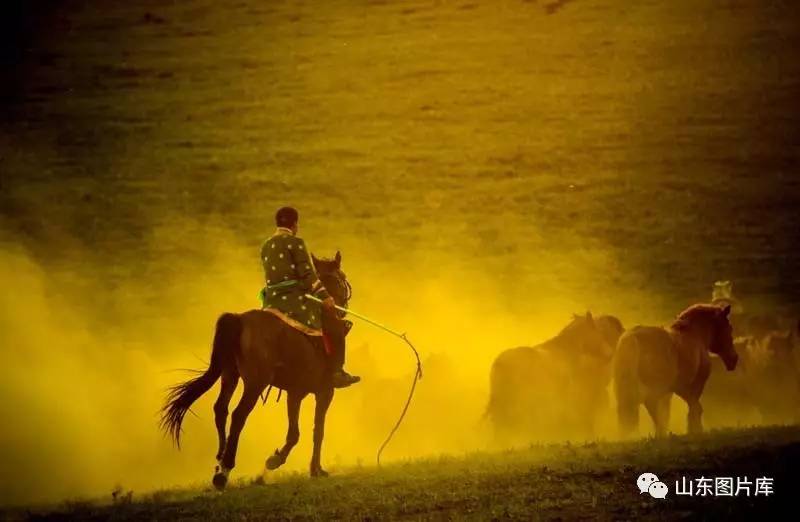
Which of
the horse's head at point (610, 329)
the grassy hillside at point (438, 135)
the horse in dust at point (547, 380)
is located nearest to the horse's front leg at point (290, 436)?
the horse in dust at point (547, 380)

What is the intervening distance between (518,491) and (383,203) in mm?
19833

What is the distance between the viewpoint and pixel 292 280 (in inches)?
552

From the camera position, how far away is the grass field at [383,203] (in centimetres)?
1862

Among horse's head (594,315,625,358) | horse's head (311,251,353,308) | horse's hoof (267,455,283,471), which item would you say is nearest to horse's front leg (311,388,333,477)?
horse's hoof (267,455,283,471)

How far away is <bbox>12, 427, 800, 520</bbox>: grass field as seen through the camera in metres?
12.1

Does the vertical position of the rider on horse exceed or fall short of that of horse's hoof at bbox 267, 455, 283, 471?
it exceeds it

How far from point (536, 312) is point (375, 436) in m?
7.75

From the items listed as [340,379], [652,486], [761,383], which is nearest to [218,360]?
[340,379]

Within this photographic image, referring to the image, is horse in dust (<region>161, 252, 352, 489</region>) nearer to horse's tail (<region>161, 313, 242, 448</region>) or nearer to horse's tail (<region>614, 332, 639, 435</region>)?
horse's tail (<region>161, 313, 242, 448</region>)

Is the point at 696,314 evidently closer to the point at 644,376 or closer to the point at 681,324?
the point at 681,324

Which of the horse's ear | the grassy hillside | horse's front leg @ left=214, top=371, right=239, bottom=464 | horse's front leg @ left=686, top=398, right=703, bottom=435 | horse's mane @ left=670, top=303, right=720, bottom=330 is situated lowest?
horse's front leg @ left=214, top=371, right=239, bottom=464

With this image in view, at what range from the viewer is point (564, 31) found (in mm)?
41156

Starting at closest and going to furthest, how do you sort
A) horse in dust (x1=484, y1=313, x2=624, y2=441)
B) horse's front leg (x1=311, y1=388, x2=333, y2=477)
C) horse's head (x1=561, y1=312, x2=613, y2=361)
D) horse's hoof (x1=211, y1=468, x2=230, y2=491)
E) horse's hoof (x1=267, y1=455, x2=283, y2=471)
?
horse's hoof (x1=211, y1=468, x2=230, y2=491)
horse's hoof (x1=267, y1=455, x2=283, y2=471)
horse's front leg (x1=311, y1=388, x2=333, y2=477)
horse in dust (x1=484, y1=313, x2=624, y2=441)
horse's head (x1=561, y1=312, x2=613, y2=361)

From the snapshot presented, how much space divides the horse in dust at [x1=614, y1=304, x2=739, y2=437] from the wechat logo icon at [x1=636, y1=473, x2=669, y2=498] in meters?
3.54
